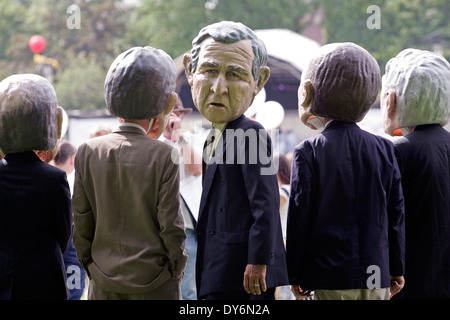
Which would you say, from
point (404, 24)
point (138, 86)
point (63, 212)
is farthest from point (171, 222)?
point (404, 24)

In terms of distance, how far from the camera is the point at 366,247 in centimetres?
313

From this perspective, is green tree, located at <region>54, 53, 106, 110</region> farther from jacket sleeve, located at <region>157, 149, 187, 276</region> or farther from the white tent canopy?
jacket sleeve, located at <region>157, 149, 187, 276</region>

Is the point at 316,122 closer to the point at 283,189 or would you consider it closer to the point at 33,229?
the point at 33,229

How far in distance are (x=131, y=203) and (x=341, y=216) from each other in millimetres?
1056

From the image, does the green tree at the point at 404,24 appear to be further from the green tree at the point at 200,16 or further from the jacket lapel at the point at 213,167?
the jacket lapel at the point at 213,167

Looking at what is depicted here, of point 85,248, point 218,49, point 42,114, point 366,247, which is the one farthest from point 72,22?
point 366,247

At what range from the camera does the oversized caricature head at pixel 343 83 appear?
128 inches

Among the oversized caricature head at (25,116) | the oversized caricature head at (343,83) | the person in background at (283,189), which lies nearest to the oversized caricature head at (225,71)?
the oversized caricature head at (343,83)

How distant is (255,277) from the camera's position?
3.03 meters

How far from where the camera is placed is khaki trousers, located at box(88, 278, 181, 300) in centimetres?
314

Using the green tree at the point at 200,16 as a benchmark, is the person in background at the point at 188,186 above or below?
above

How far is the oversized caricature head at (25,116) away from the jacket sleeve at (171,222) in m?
0.74

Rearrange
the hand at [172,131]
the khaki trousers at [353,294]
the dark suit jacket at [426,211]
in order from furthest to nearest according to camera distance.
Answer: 1. the hand at [172,131]
2. the dark suit jacket at [426,211]
3. the khaki trousers at [353,294]

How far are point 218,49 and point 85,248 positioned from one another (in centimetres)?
124
